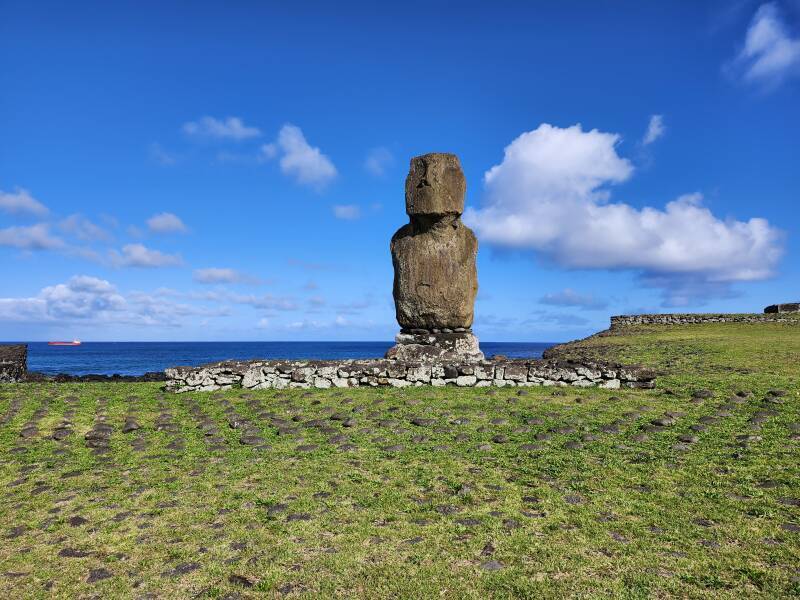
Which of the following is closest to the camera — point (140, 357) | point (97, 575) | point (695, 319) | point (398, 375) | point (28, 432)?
point (97, 575)

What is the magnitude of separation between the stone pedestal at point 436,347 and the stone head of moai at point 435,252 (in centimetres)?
20

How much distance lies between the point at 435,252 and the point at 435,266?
0.36 meters

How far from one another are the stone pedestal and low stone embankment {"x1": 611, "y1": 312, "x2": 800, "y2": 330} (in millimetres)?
30738

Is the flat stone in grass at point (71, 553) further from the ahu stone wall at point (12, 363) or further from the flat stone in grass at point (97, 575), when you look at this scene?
the ahu stone wall at point (12, 363)

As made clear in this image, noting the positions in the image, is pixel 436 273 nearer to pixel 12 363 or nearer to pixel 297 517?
pixel 297 517

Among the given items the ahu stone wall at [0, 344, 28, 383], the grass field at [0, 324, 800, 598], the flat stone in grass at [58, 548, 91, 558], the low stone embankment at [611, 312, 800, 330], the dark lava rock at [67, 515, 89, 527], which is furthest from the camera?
the low stone embankment at [611, 312, 800, 330]

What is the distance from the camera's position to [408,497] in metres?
6.01

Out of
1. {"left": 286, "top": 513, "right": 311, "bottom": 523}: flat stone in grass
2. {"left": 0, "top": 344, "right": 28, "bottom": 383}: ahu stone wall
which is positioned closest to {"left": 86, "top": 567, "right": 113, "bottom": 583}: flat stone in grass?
{"left": 286, "top": 513, "right": 311, "bottom": 523}: flat stone in grass

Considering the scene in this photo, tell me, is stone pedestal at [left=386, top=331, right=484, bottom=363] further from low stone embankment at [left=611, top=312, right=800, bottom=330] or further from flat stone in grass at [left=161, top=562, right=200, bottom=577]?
low stone embankment at [left=611, top=312, right=800, bottom=330]

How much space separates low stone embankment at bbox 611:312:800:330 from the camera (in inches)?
1480

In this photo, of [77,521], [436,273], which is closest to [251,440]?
[77,521]

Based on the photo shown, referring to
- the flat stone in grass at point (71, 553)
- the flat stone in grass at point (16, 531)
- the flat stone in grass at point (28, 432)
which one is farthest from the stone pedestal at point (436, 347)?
the flat stone in grass at point (71, 553)

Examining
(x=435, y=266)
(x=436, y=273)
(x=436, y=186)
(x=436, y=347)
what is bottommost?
(x=436, y=347)

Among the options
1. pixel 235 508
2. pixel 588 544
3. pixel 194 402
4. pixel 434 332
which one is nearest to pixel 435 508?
pixel 588 544
